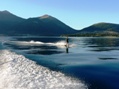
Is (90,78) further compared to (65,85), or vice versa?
(90,78)

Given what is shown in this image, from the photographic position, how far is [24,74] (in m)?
22.9

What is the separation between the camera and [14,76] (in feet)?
72.6

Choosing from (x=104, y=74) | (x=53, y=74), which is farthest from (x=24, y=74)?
(x=104, y=74)

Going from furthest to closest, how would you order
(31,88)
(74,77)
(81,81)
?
(74,77) < (81,81) < (31,88)

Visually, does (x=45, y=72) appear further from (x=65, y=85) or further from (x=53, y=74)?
(x=65, y=85)

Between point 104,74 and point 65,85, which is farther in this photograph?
point 104,74

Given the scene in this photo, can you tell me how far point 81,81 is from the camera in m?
21.1

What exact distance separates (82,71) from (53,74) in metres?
4.45

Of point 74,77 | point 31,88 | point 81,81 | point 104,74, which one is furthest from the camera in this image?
point 104,74

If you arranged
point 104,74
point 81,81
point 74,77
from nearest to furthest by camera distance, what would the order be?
point 81,81 < point 74,77 < point 104,74

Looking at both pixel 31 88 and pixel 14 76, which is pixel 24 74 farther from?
pixel 31 88

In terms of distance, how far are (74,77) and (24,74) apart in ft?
17.1

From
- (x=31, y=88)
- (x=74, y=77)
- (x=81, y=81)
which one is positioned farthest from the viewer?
(x=74, y=77)

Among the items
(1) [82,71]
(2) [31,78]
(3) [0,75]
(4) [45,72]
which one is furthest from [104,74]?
(3) [0,75]
